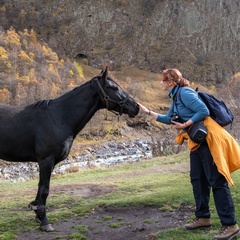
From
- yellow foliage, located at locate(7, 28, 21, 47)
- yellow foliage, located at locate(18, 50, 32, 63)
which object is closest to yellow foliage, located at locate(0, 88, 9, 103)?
yellow foliage, located at locate(18, 50, 32, 63)

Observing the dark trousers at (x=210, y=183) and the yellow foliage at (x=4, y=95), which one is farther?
the yellow foliage at (x=4, y=95)

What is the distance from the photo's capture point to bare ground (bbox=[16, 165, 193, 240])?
5.89 meters

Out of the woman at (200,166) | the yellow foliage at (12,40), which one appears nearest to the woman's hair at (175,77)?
the woman at (200,166)

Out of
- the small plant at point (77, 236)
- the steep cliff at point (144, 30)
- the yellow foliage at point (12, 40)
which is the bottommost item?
the small plant at point (77, 236)

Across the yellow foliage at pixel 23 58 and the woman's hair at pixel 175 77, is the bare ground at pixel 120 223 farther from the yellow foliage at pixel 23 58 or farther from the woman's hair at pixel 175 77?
the yellow foliage at pixel 23 58

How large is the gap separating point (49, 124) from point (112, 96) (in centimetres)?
120

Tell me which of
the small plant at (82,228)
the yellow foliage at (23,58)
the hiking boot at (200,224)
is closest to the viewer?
the hiking boot at (200,224)

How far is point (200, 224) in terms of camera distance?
18.7ft

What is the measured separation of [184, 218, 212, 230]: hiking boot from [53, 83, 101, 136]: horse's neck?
8.23ft

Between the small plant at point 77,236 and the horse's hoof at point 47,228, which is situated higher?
the small plant at point 77,236

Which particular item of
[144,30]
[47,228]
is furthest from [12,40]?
[47,228]

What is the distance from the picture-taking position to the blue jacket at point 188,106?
5.06 m

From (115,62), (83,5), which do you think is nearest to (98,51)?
(115,62)

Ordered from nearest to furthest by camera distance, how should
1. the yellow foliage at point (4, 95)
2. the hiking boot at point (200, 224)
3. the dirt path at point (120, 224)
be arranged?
the hiking boot at point (200, 224), the dirt path at point (120, 224), the yellow foliage at point (4, 95)
